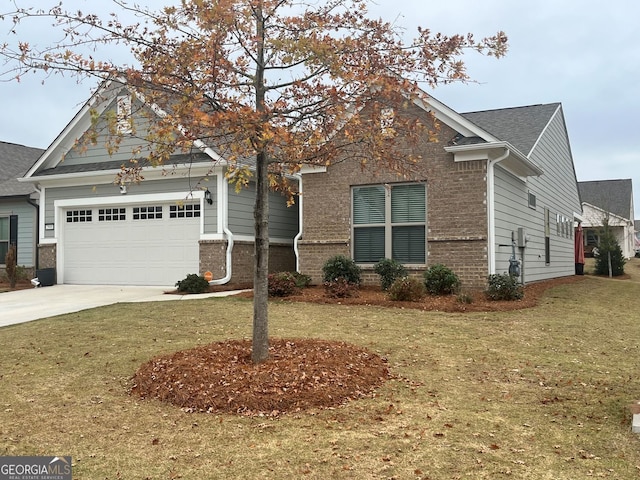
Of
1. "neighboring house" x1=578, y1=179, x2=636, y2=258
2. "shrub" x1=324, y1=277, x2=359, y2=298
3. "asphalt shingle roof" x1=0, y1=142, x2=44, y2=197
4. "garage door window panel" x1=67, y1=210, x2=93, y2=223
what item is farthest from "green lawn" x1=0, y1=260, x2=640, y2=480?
"neighboring house" x1=578, y1=179, x2=636, y2=258

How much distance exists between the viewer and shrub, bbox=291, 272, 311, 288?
13.7m

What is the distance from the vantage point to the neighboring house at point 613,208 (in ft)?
120

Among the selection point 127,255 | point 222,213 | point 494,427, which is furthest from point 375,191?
point 494,427

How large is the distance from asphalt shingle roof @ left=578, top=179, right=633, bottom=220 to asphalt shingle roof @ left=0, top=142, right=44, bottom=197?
114ft

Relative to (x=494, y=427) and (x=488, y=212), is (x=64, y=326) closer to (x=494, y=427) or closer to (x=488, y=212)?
(x=494, y=427)

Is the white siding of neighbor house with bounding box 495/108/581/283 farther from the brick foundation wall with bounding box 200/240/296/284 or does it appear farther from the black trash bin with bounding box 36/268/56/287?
the black trash bin with bounding box 36/268/56/287

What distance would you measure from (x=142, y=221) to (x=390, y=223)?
729 centimetres

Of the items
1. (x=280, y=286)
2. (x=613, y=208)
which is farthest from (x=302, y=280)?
(x=613, y=208)

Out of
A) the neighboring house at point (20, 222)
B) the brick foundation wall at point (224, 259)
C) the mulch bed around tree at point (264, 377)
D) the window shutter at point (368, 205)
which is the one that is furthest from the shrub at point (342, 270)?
the neighboring house at point (20, 222)

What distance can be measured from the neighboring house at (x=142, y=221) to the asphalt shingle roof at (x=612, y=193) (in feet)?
101

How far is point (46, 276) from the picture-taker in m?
16.8

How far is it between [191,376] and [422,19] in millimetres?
4511

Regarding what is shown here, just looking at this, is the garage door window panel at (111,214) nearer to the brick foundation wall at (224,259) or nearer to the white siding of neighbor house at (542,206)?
the brick foundation wall at (224,259)

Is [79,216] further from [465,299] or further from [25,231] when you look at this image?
[465,299]
